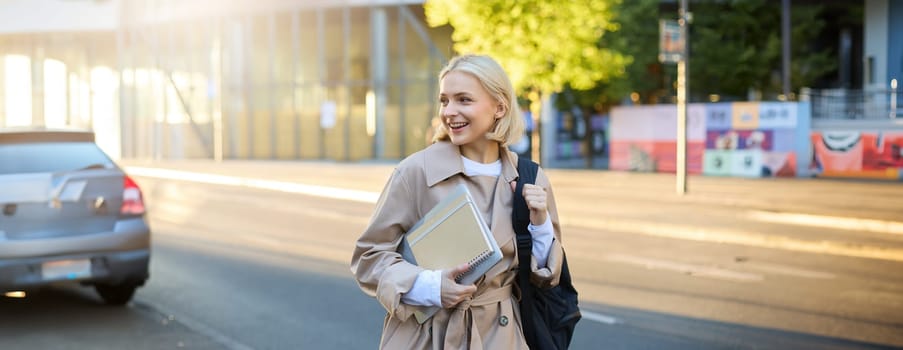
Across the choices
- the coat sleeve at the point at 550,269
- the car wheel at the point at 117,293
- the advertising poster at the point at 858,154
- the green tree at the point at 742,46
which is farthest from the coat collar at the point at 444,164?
the green tree at the point at 742,46

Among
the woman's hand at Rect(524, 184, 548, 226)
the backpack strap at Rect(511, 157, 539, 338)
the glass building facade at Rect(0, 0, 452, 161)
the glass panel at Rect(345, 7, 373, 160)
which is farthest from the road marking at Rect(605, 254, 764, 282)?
the glass panel at Rect(345, 7, 373, 160)

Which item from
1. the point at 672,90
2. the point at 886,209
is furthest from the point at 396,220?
the point at 672,90

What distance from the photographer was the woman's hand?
2.91m

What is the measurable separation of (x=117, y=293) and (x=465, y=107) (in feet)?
19.2

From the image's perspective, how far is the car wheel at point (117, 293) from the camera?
7953 mm

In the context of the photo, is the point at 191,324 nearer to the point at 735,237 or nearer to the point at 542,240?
the point at 542,240

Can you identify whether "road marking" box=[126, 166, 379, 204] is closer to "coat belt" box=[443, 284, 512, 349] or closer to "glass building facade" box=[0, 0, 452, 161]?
"glass building facade" box=[0, 0, 452, 161]

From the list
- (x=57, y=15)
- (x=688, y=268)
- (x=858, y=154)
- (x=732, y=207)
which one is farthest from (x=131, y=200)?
(x=57, y=15)

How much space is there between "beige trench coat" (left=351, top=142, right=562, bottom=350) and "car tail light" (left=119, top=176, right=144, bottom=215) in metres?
5.10

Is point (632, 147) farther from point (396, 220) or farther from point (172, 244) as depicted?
point (396, 220)

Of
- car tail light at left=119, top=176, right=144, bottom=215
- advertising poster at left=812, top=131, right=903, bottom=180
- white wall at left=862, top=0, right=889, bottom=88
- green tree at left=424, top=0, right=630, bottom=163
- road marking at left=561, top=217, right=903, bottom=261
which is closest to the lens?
car tail light at left=119, top=176, right=144, bottom=215

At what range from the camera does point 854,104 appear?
25766mm

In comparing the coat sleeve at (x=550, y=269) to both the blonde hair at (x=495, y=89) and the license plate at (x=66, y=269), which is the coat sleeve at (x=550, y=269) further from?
the license plate at (x=66, y=269)

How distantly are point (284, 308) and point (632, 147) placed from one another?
21.9 metres
